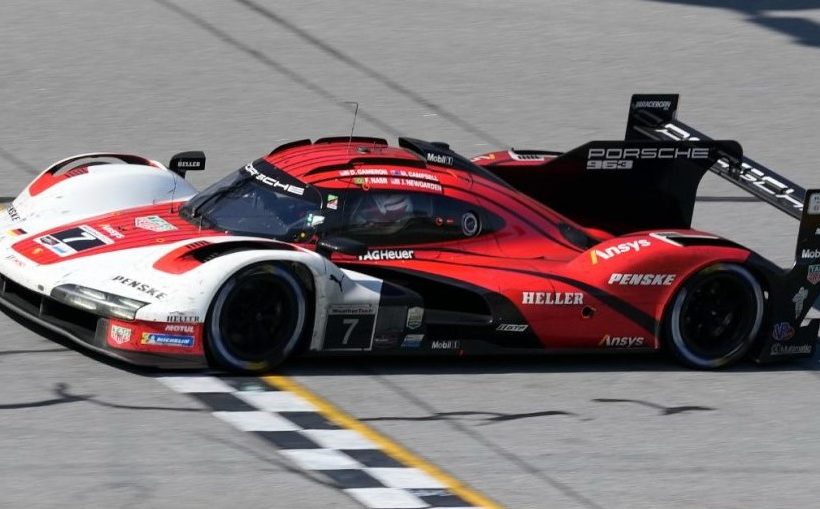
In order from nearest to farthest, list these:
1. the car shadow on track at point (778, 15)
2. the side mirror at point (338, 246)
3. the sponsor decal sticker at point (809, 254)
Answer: the side mirror at point (338, 246) < the sponsor decal sticker at point (809, 254) < the car shadow on track at point (778, 15)

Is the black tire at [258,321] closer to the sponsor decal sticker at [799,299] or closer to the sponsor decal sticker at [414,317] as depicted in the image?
the sponsor decal sticker at [414,317]

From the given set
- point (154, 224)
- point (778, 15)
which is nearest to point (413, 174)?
point (154, 224)

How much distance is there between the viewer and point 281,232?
8.50 metres

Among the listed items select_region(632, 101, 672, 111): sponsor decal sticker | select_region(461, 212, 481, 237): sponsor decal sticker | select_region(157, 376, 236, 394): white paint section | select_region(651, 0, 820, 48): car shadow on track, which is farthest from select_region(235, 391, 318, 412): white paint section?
select_region(651, 0, 820, 48): car shadow on track

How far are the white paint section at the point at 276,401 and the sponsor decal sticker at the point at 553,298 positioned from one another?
5.06 feet

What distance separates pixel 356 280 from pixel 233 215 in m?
1.00

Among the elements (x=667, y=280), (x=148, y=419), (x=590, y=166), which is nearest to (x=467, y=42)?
(x=590, y=166)

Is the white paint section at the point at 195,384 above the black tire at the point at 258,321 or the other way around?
the other way around

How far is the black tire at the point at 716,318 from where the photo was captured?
347 inches

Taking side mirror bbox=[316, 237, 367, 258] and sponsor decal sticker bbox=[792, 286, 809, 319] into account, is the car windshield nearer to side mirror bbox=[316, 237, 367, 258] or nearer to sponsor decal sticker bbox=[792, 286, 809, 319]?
side mirror bbox=[316, 237, 367, 258]

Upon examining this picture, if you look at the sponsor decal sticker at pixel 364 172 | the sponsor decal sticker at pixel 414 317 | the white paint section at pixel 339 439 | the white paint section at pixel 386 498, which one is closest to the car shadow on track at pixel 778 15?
the sponsor decal sticker at pixel 364 172

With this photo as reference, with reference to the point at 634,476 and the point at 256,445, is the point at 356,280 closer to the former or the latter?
the point at 256,445

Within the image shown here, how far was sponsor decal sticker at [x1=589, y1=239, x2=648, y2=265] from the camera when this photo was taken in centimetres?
880

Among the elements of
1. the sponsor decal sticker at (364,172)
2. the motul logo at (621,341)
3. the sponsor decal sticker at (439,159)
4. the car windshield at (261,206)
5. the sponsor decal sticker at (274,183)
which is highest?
the sponsor decal sticker at (439,159)
